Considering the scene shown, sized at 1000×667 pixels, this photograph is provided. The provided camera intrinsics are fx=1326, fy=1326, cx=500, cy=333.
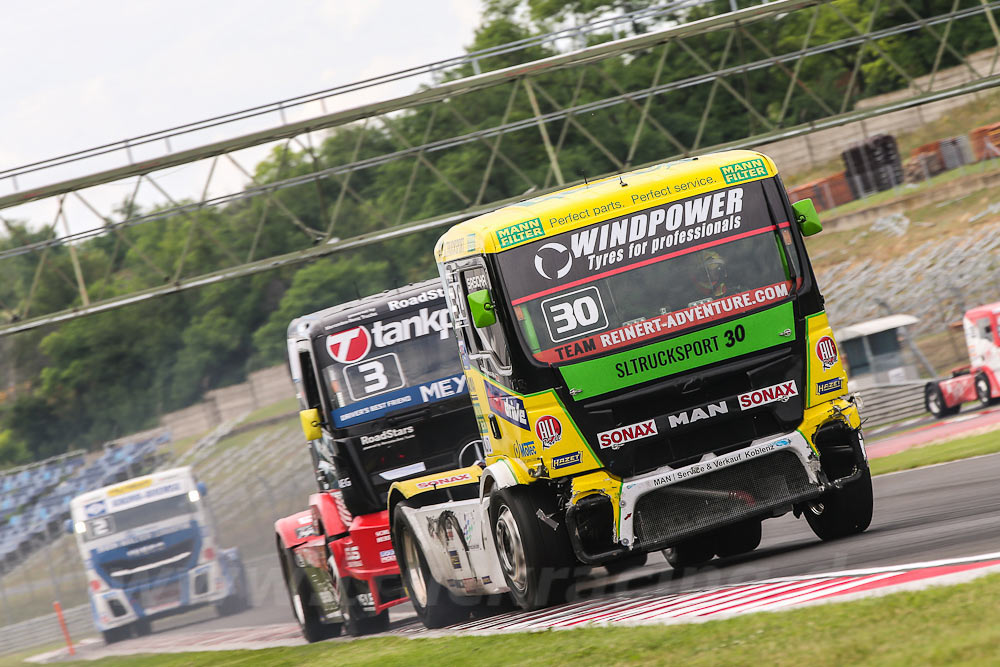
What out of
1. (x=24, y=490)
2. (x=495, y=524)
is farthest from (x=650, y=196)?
(x=24, y=490)

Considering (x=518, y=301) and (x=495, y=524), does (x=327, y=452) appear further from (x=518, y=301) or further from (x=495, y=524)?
(x=518, y=301)

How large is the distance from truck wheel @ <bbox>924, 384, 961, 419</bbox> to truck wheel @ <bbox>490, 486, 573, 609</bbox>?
18694mm

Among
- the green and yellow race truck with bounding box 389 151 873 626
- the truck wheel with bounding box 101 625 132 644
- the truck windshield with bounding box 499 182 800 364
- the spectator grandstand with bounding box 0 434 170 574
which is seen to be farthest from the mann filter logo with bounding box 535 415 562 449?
the spectator grandstand with bounding box 0 434 170 574

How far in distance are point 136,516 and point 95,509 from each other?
84cm

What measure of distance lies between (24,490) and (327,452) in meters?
44.4

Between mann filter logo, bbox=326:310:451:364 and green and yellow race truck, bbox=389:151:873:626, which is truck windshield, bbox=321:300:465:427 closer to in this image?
mann filter logo, bbox=326:310:451:364

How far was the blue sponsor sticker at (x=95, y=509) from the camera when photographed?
1052 inches

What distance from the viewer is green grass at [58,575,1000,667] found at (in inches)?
205

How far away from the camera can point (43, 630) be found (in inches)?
1271

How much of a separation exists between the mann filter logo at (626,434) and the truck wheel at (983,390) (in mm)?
18788

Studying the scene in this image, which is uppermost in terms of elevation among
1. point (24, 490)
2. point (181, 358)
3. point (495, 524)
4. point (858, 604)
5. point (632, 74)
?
point (632, 74)

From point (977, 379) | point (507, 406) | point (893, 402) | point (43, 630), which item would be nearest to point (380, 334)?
point (507, 406)

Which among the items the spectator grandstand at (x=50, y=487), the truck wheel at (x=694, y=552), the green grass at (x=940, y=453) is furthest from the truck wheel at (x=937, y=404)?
the spectator grandstand at (x=50, y=487)

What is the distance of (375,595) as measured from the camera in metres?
13.1
